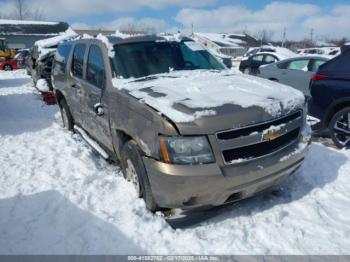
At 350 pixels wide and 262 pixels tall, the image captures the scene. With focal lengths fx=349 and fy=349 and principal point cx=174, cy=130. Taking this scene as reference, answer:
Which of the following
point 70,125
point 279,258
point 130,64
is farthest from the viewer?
point 70,125

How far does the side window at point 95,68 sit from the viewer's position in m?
4.28

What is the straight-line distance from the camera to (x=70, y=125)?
22.5 feet

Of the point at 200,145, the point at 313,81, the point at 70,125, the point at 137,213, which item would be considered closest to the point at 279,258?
the point at 200,145

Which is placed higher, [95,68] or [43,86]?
Result: [95,68]

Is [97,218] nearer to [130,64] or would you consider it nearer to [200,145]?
[200,145]

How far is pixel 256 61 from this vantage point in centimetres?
1703

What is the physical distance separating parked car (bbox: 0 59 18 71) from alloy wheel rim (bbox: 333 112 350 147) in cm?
2850

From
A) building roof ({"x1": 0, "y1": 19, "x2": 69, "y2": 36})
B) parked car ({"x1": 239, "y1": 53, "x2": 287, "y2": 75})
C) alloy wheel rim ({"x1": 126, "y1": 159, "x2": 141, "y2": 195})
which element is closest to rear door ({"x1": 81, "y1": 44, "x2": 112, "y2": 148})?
alloy wheel rim ({"x1": 126, "y1": 159, "x2": 141, "y2": 195})

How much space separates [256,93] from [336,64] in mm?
2775

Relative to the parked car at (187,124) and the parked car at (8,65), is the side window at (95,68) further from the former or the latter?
the parked car at (8,65)

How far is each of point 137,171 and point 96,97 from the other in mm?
1384

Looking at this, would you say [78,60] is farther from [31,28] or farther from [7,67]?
[31,28]

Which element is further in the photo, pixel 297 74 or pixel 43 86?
pixel 43 86

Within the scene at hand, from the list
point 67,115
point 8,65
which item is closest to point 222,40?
point 8,65
